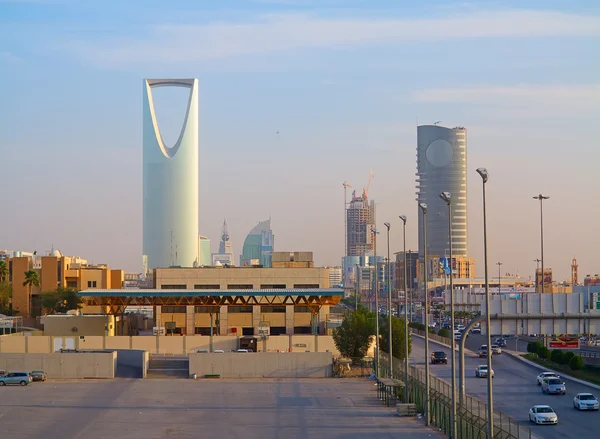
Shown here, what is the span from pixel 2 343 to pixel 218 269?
3027 cm

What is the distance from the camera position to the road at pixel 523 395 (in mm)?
42188

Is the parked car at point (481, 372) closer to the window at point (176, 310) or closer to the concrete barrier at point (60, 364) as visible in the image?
the concrete barrier at point (60, 364)

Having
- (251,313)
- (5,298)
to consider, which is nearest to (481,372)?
(251,313)

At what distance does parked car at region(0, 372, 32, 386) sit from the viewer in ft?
214

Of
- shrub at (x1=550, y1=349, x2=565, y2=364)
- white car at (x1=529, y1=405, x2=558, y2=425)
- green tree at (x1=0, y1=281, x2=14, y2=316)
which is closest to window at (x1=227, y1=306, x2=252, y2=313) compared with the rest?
shrub at (x1=550, y1=349, x2=565, y2=364)

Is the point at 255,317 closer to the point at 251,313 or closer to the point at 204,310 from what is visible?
the point at 251,313

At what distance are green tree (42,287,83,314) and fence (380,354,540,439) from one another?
71719 mm

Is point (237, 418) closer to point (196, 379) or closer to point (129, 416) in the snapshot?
point (129, 416)

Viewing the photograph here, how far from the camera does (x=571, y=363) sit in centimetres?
6925

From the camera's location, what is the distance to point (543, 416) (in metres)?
43.4

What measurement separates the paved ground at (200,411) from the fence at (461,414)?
1.13 meters

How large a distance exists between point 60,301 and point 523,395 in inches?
3040

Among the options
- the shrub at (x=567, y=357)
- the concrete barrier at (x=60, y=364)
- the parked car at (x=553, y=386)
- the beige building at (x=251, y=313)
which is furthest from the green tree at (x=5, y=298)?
the parked car at (x=553, y=386)

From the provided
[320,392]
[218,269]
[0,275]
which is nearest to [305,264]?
[218,269]
